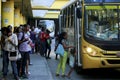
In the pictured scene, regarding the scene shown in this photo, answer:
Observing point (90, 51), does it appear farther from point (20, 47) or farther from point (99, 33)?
point (20, 47)

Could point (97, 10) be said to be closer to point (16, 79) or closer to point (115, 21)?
point (115, 21)

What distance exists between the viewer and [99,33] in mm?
15383

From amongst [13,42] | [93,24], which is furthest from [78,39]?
[13,42]

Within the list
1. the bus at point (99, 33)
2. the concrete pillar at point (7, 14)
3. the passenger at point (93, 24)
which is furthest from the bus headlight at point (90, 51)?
the concrete pillar at point (7, 14)

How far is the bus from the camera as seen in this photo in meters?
15.2

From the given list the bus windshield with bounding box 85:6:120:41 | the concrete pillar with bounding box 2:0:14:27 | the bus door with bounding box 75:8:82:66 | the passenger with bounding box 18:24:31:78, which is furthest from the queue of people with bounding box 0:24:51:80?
the concrete pillar with bounding box 2:0:14:27

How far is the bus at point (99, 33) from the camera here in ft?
49.8

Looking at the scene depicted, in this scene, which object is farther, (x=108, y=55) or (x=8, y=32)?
(x=108, y=55)

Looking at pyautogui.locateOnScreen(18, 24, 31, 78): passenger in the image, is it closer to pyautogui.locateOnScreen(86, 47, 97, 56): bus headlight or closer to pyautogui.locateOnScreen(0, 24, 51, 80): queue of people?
pyautogui.locateOnScreen(0, 24, 51, 80): queue of people

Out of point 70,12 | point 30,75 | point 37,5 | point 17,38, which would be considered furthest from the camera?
point 37,5

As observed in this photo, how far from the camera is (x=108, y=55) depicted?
15.2m

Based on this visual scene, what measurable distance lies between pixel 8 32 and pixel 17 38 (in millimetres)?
929

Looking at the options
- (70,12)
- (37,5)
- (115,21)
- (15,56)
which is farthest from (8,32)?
(37,5)

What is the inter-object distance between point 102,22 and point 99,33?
412 millimetres
